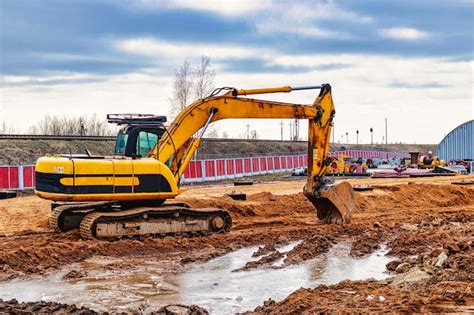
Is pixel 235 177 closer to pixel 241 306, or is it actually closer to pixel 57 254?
pixel 57 254

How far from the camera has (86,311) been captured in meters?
9.12

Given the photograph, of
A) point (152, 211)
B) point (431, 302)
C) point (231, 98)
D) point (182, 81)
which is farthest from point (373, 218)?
point (182, 81)

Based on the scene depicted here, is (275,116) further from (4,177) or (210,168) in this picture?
(210,168)

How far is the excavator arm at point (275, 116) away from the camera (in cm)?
1691

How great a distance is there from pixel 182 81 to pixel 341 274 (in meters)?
41.2

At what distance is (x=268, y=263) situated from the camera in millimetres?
13977

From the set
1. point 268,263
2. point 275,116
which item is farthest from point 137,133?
point 268,263

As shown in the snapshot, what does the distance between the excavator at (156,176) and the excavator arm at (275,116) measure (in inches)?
0.9

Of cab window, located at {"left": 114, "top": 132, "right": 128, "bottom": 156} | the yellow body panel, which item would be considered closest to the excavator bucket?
the yellow body panel

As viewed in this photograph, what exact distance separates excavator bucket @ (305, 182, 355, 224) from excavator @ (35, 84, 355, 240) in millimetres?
26

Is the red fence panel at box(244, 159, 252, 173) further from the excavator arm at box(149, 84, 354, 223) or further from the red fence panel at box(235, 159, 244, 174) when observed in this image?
the excavator arm at box(149, 84, 354, 223)

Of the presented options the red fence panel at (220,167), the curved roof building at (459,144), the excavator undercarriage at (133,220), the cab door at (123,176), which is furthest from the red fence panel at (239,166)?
the cab door at (123,176)

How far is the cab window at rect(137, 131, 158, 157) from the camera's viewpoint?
16872 millimetres

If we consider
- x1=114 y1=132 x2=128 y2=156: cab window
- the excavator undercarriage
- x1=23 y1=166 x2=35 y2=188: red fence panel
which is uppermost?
x1=114 y1=132 x2=128 y2=156: cab window
